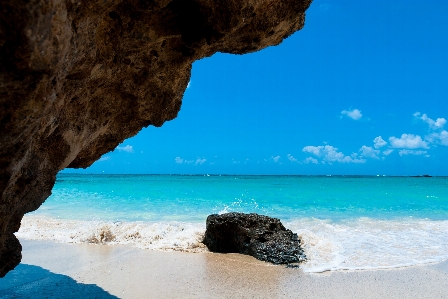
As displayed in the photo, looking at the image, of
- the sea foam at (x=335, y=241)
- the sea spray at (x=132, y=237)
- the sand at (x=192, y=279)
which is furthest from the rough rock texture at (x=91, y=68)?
the sea foam at (x=335, y=241)

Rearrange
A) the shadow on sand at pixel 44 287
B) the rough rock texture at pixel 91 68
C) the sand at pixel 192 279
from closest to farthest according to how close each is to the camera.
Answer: the rough rock texture at pixel 91 68, the shadow on sand at pixel 44 287, the sand at pixel 192 279

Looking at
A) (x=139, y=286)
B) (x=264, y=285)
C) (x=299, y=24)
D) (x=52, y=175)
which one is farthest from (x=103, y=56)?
(x=264, y=285)

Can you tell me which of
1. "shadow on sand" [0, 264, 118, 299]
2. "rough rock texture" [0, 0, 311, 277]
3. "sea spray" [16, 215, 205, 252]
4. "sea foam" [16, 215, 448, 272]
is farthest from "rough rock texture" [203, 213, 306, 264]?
"rough rock texture" [0, 0, 311, 277]

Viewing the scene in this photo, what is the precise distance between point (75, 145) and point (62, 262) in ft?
10.6

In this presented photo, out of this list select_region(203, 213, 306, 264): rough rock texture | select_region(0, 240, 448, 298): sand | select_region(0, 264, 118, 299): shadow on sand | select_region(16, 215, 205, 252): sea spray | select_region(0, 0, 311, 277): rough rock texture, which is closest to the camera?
select_region(0, 0, 311, 277): rough rock texture

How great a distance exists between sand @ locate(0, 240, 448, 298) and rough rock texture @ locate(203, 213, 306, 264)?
0.34 metres

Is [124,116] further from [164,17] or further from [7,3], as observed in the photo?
[7,3]

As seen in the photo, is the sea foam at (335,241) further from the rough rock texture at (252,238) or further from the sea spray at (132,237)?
the rough rock texture at (252,238)

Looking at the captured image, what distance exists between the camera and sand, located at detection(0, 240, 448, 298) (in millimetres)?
4352

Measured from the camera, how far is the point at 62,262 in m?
5.79

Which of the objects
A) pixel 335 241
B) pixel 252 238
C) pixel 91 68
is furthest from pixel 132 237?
pixel 91 68

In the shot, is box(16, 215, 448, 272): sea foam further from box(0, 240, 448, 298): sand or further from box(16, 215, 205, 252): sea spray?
box(0, 240, 448, 298): sand

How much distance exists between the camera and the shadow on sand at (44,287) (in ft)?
13.6

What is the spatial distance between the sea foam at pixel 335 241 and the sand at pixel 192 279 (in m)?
0.54
